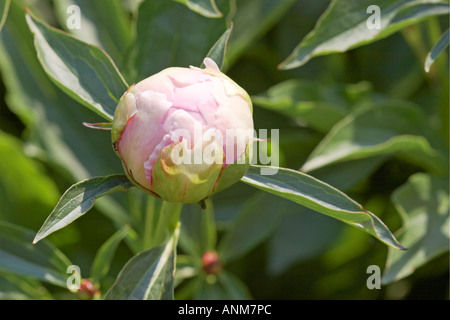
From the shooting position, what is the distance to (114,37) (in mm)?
1137

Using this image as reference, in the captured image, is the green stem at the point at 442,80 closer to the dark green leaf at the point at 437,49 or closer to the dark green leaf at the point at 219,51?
the dark green leaf at the point at 437,49

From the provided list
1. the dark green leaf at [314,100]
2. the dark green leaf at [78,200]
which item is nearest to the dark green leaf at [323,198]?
the dark green leaf at [78,200]

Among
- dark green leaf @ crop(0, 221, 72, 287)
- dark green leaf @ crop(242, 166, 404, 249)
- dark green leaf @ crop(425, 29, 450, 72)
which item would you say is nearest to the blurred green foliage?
dark green leaf @ crop(0, 221, 72, 287)

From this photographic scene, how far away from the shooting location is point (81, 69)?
2.60ft

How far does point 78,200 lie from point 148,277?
0.19m

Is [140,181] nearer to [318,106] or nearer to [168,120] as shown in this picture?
[168,120]

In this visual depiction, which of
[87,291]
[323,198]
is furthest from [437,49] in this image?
[87,291]

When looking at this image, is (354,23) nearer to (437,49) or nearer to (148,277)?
(437,49)

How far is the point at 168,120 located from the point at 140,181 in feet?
0.26

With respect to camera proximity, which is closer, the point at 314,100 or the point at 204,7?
the point at 204,7

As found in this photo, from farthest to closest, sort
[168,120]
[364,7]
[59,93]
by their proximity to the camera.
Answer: [59,93]
[364,7]
[168,120]

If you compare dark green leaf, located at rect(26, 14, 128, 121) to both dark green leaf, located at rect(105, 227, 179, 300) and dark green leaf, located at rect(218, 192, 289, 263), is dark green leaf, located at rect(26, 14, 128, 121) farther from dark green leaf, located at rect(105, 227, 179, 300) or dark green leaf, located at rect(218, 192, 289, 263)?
dark green leaf, located at rect(218, 192, 289, 263)

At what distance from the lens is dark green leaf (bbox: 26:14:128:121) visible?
0.77 meters
